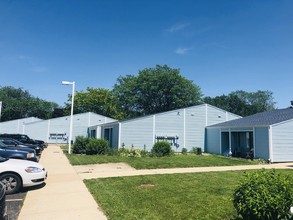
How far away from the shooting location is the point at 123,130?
22.2 m

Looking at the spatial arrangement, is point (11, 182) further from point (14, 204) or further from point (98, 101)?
point (98, 101)

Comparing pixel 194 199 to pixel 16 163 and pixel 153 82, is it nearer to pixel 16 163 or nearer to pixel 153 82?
pixel 16 163

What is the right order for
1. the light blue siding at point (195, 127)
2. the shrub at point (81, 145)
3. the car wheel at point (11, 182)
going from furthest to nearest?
the light blue siding at point (195, 127), the shrub at point (81, 145), the car wheel at point (11, 182)

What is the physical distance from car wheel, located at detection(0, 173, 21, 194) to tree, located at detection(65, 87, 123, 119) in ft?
143

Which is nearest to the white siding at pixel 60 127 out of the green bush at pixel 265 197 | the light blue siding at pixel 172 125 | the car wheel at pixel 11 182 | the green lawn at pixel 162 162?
the light blue siding at pixel 172 125

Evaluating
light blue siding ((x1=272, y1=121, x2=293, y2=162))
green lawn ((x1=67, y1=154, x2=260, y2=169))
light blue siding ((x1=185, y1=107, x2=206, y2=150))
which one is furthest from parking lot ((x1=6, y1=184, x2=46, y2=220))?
light blue siding ((x1=185, y1=107, x2=206, y2=150))

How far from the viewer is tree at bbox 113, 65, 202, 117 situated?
47281 millimetres

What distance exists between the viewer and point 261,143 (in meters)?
17.4

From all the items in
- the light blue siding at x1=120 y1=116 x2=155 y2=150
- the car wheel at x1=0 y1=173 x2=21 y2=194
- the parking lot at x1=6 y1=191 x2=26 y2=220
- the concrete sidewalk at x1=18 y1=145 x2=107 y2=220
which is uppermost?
the light blue siding at x1=120 y1=116 x2=155 y2=150

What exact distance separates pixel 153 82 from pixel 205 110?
23809 mm

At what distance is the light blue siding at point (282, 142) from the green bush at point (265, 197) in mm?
13718

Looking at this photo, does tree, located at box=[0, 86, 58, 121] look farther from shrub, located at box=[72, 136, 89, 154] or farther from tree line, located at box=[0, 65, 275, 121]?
shrub, located at box=[72, 136, 89, 154]

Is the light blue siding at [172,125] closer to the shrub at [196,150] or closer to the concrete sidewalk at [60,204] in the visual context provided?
the shrub at [196,150]

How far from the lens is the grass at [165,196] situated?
5.50 meters
